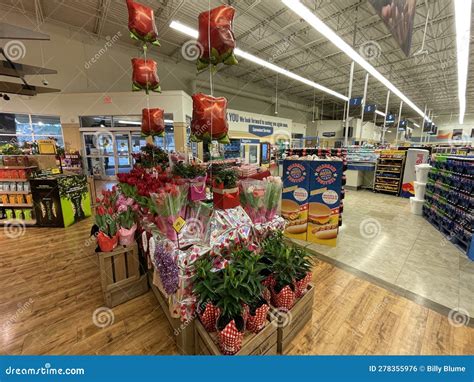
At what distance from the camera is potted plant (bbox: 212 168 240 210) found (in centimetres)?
173

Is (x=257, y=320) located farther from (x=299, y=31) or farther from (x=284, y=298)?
(x=299, y=31)

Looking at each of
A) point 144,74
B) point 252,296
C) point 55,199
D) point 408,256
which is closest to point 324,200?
point 408,256

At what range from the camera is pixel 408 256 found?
3387 mm

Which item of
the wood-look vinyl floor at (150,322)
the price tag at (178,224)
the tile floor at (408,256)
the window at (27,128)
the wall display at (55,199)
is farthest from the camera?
the window at (27,128)

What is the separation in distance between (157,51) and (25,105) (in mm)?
5314

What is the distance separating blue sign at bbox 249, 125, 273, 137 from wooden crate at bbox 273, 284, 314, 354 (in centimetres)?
1002

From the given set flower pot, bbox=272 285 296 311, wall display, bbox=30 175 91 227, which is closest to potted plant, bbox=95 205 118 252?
flower pot, bbox=272 285 296 311

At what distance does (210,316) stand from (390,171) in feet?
28.6

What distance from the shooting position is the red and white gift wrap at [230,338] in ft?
4.34

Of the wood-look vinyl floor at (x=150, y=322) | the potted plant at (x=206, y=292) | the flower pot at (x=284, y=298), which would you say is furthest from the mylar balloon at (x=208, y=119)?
the wood-look vinyl floor at (x=150, y=322)

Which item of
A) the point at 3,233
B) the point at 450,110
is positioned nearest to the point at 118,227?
the point at 3,233

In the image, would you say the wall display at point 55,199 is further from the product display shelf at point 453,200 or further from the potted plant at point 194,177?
the product display shelf at point 453,200

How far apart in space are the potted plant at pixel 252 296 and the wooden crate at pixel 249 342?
48mm

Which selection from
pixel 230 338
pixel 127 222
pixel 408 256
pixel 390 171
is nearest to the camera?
pixel 230 338
